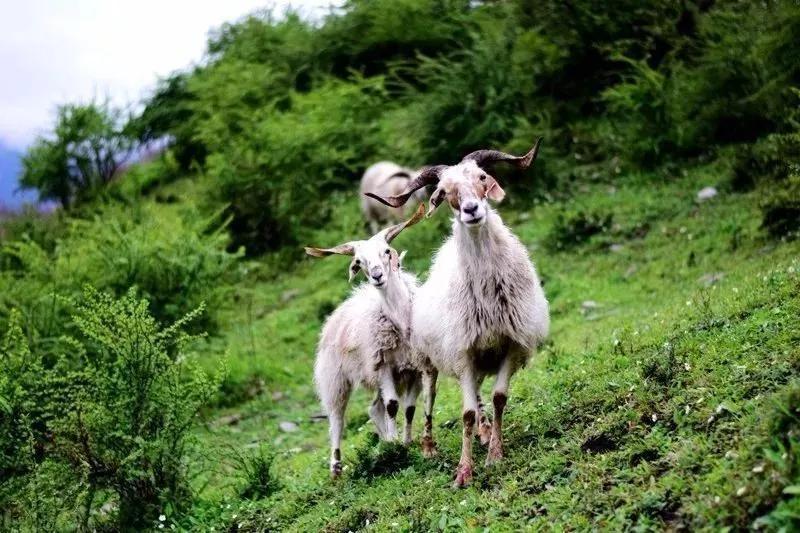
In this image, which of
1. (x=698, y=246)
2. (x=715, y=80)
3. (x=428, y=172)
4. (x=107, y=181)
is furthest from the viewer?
(x=107, y=181)

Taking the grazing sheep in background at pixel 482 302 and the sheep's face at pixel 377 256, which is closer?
the grazing sheep in background at pixel 482 302

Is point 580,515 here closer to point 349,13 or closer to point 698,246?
point 698,246

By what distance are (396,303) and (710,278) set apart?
4565 mm

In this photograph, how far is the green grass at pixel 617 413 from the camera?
5156 mm

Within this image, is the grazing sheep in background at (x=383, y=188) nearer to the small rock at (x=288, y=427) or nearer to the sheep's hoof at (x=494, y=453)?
the small rock at (x=288, y=427)

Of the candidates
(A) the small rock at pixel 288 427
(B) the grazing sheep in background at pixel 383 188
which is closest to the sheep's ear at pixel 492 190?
(A) the small rock at pixel 288 427

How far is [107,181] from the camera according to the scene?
78.4 feet

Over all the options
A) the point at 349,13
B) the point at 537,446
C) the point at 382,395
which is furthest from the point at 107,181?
the point at 537,446

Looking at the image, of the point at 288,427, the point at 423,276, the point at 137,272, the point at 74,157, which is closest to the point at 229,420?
the point at 288,427

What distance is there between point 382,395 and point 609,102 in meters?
11.8

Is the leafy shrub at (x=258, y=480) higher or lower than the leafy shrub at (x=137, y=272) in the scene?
lower

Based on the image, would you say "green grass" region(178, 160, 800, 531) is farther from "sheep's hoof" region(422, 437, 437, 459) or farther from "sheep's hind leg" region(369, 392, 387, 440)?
"sheep's hind leg" region(369, 392, 387, 440)

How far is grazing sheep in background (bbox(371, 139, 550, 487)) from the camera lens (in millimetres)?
6875

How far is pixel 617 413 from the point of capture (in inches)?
254
